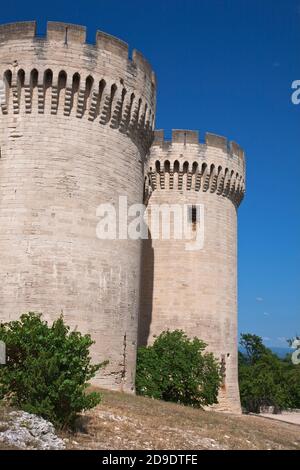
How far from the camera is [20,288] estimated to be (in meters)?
14.2

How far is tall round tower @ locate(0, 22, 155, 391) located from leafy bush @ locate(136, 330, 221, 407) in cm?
251

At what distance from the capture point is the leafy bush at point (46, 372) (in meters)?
9.41

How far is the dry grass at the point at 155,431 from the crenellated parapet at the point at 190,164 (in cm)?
1201

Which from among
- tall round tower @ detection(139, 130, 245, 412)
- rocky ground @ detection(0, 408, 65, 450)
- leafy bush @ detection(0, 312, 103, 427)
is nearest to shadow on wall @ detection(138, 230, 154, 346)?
tall round tower @ detection(139, 130, 245, 412)

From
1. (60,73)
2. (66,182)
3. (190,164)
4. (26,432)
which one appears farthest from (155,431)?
A: (190,164)

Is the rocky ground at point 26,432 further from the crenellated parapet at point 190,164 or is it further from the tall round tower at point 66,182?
the crenellated parapet at point 190,164

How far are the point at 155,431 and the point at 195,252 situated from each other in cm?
1345

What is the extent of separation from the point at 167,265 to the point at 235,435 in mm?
12136

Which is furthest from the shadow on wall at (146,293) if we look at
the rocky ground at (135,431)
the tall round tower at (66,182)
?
the rocky ground at (135,431)

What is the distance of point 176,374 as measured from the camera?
1869cm

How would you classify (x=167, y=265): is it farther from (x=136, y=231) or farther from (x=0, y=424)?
(x=0, y=424)

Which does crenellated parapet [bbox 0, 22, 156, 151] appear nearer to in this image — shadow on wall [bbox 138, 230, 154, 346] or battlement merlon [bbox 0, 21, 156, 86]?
battlement merlon [bbox 0, 21, 156, 86]

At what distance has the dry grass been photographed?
9.61 metres

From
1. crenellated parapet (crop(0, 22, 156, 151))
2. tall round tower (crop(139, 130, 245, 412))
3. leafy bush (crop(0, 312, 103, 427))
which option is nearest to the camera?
leafy bush (crop(0, 312, 103, 427))
